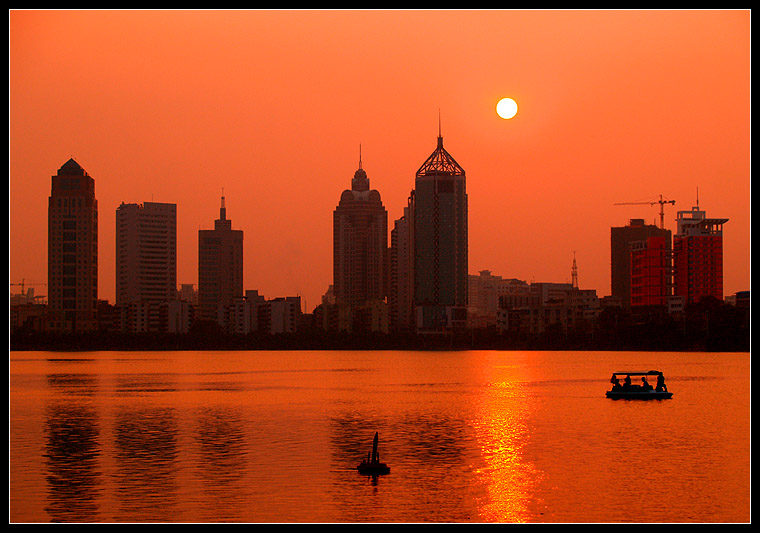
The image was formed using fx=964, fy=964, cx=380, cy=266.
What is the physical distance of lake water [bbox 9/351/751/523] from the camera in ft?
163

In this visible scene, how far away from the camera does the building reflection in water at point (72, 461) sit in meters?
49.4

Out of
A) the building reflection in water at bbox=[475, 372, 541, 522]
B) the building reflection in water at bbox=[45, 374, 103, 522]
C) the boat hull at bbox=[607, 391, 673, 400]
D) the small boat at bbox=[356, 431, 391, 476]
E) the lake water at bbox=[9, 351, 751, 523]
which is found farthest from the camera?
the boat hull at bbox=[607, 391, 673, 400]

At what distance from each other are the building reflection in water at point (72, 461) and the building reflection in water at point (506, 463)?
2057 cm

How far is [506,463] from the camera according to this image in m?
64.9

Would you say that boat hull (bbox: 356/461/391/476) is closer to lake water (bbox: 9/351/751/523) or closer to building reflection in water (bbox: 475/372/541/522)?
lake water (bbox: 9/351/751/523)

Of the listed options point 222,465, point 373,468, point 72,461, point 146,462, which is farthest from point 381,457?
point 72,461

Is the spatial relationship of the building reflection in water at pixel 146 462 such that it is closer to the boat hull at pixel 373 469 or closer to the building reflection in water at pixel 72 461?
the building reflection in water at pixel 72 461

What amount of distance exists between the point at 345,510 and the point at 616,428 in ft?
145

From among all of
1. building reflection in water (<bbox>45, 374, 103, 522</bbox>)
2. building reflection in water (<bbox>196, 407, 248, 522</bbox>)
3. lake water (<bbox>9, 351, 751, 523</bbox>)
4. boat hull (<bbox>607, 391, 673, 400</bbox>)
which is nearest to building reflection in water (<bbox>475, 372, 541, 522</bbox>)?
lake water (<bbox>9, 351, 751, 523</bbox>)

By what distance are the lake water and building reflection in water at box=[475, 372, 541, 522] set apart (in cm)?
17

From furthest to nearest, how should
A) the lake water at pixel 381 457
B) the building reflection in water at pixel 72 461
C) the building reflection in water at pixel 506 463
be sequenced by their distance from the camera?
the lake water at pixel 381 457 → the building reflection in water at pixel 506 463 → the building reflection in water at pixel 72 461

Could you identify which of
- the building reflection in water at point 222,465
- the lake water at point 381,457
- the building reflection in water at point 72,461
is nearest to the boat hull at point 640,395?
the lake water at point 381,457

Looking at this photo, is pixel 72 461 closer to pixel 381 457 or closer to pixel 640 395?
pixel 381 457

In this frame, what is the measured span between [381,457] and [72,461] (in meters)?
21.1
